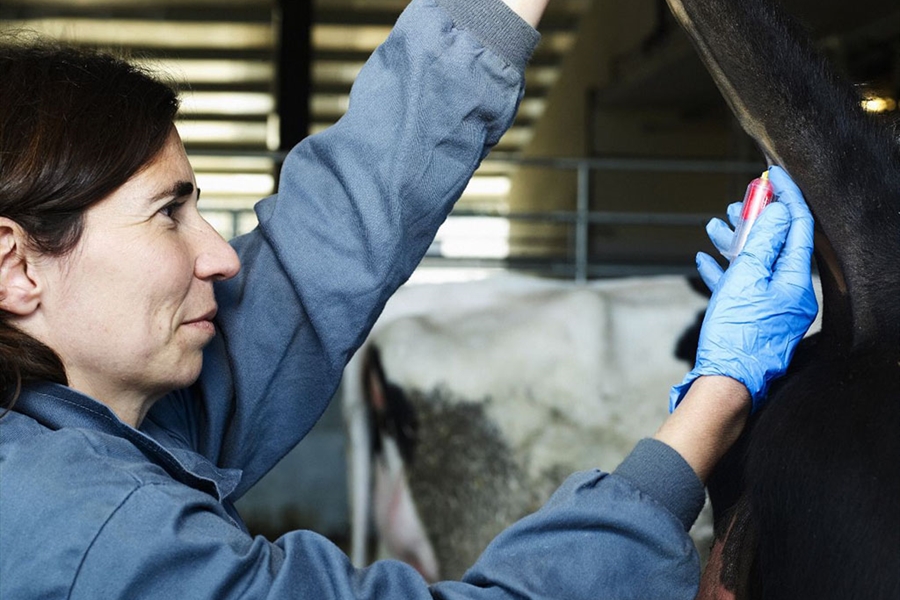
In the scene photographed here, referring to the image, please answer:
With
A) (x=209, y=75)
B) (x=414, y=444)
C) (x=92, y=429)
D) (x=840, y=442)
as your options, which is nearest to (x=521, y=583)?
(x=840, y=442)

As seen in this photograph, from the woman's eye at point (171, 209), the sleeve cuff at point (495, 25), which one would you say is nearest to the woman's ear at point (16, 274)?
A: the woman's eye at point (171, 209)

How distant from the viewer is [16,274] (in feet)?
2.78

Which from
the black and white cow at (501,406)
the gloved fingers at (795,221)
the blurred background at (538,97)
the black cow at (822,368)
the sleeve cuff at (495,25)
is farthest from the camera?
the blurred background at (538,97)

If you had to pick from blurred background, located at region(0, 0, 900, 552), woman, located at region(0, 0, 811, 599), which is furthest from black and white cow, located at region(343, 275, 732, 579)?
blurred background, located at region(0, 0, 900, 552)

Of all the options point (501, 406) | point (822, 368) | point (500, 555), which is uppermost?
point (822, 368)

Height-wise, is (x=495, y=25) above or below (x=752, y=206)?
above

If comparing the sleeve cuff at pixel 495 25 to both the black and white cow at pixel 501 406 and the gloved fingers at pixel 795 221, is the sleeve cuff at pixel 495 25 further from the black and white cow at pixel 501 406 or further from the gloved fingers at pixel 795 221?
the black and white cow at pixel 501 406

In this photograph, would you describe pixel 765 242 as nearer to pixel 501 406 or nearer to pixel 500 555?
pixel 500 555

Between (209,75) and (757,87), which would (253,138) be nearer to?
(209,75)

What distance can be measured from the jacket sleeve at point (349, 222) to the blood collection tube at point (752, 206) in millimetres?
204

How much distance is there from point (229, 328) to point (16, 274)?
0.22 meters

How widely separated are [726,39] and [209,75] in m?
5.76

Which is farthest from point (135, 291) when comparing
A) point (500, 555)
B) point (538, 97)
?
point (538, 97)

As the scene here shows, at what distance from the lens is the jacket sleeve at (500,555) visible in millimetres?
736
